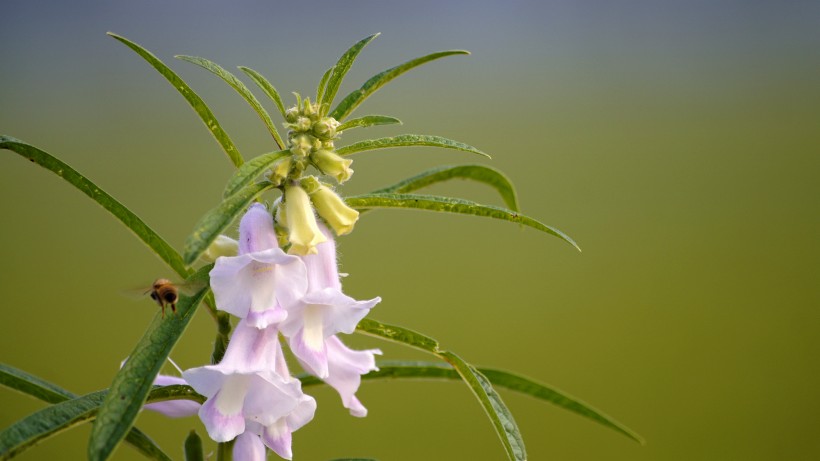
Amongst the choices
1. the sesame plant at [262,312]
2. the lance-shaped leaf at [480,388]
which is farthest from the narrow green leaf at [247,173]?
the lance-shaped leaf at [480,388]

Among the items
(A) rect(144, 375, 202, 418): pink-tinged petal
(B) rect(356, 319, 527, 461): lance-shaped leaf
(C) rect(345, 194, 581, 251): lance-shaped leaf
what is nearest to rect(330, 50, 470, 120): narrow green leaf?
(C) rect(345, 194, 581, 251): lance-shaped leaf

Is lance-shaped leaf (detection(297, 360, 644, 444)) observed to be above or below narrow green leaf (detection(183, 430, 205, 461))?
above

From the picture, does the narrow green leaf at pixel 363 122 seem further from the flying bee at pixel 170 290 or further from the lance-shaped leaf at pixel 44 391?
the lance-shaped leaf at pixel 44 391

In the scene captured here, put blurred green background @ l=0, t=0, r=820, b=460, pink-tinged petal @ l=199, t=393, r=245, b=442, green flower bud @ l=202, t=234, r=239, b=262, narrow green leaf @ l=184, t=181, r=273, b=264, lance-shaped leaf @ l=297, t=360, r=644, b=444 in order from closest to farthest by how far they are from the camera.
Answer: narrow green leaf @ l=184, t=181, r=273, b=264
pink-tinged petal @ l=199, t=393, r=245, b=442
green flower bud @ l=202, t=234, r=239, b=262
lance-shaped leaf @ l=297, t=360, r=644, b=444
blurred green background @ l=0, t=0, r=820, b=460

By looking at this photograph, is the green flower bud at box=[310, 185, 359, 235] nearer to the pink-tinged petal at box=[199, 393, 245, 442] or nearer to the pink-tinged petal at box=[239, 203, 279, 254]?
the pink-tinged petal at box=[239, 203, 279, 254]

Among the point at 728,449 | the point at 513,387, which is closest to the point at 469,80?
the point at 728,449

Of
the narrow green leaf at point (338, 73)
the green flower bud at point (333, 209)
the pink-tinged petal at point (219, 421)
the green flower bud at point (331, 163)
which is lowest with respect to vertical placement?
the pink-tinged petal at point (219, 421)
